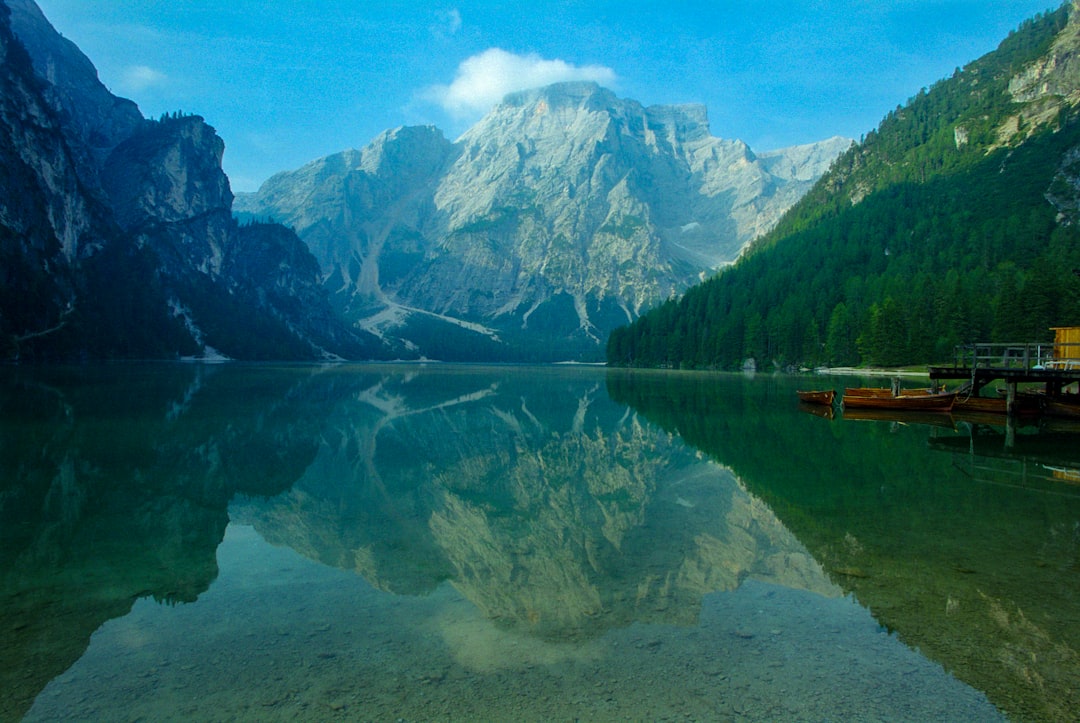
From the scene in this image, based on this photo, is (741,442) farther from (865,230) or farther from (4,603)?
(865,230)

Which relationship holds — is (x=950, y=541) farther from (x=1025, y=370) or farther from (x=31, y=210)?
(x=31, y=210)

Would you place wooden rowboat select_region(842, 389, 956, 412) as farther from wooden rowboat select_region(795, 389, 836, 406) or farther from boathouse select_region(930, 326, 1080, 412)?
boathouse select_region(930, 326, 1080, 412)

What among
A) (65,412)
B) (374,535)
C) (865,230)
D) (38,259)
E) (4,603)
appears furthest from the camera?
(865,230)

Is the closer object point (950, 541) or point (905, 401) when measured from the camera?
point (950, 541)

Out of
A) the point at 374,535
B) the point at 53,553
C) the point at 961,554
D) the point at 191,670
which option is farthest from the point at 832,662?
the point at 53,553

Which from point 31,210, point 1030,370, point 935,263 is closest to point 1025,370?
point 1030,370

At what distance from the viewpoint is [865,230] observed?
17088 cm

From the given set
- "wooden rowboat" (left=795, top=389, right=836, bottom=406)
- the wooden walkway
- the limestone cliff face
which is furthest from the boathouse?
the limestone cliff face

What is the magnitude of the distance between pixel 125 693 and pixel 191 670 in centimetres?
80

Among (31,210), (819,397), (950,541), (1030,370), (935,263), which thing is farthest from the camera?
(31,210)

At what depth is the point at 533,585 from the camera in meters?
12.0

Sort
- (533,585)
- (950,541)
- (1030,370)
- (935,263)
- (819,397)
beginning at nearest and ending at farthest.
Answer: (533,585) → (950,541) → (1030,370) → (819,397) → (935,263)

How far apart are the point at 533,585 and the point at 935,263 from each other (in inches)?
6183

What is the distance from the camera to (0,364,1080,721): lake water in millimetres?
7801
